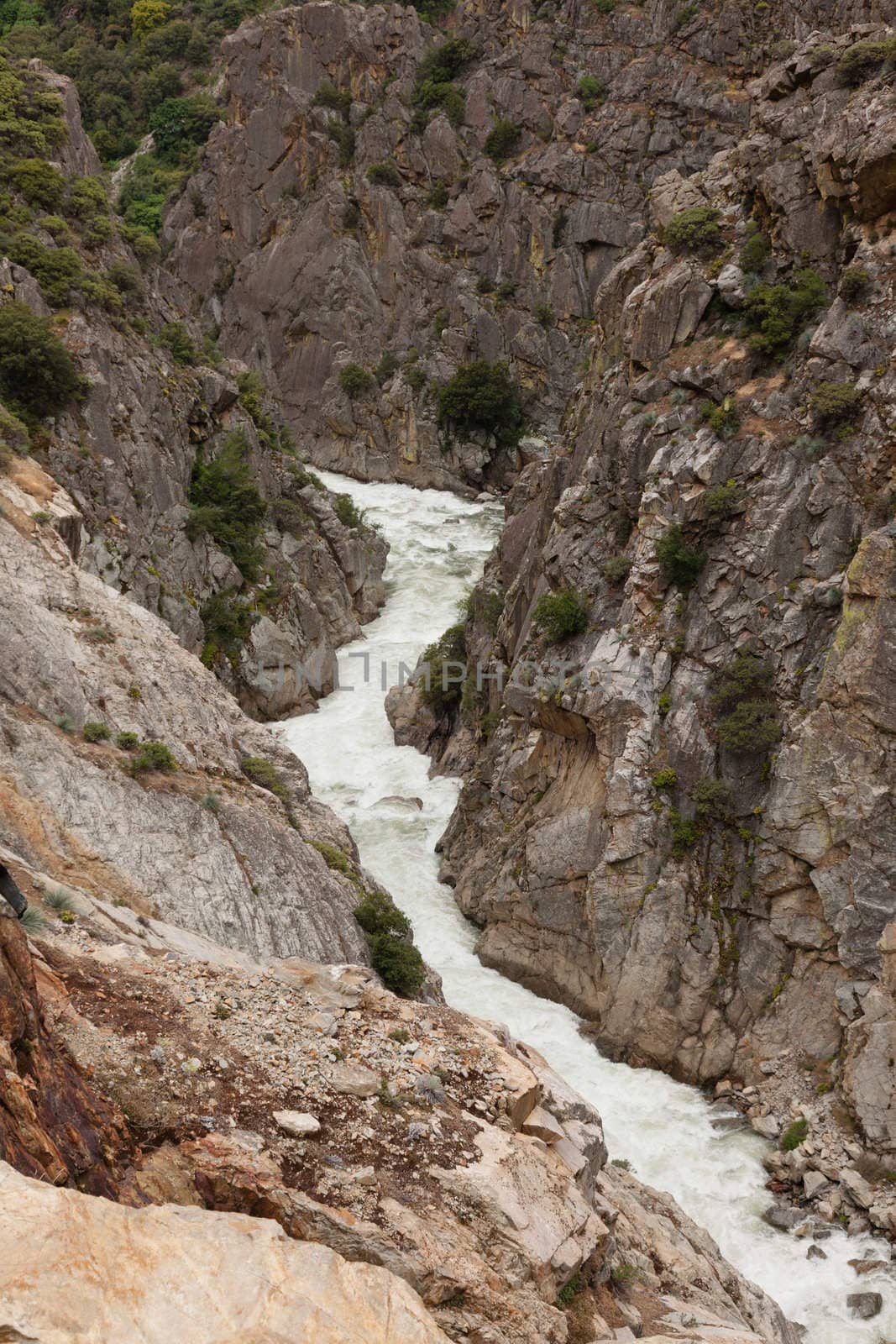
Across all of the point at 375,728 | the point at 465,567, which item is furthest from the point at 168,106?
the point at 375,728

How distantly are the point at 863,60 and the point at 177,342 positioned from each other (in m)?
23.1

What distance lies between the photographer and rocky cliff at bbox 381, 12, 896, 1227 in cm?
2094

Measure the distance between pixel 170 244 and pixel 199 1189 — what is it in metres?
69.7

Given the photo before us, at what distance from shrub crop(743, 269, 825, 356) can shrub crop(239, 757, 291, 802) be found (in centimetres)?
1604

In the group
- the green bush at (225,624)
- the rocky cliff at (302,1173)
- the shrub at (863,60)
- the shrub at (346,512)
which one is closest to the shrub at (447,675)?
the green bush at (225,624)

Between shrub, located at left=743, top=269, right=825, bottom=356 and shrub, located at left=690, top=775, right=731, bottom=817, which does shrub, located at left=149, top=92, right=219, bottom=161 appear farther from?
shrub, located at left=690, top=775, right=731, bottom=817

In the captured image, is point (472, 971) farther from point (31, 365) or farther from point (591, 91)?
point (591, 91)

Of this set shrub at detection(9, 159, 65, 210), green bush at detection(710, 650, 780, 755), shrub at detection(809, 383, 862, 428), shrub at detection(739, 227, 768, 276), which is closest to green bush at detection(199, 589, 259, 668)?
shrub at detection(9, 159, 65, 210)

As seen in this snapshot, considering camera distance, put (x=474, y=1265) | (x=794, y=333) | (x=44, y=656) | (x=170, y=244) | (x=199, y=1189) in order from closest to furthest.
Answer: (x=199, y=1189) → (x=474, y=1265) → (x=44, y=656) → (x=794, y=333) → (x=170, y=244)

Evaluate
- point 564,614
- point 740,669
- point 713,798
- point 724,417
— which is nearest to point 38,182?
point 564,614

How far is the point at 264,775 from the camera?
18.7m

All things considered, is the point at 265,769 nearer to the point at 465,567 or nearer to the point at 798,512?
the point at 798,512

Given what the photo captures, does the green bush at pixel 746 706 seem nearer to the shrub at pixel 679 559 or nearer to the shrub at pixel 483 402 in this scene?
the shrub at pixel 679 559

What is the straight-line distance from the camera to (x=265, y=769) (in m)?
18.8
